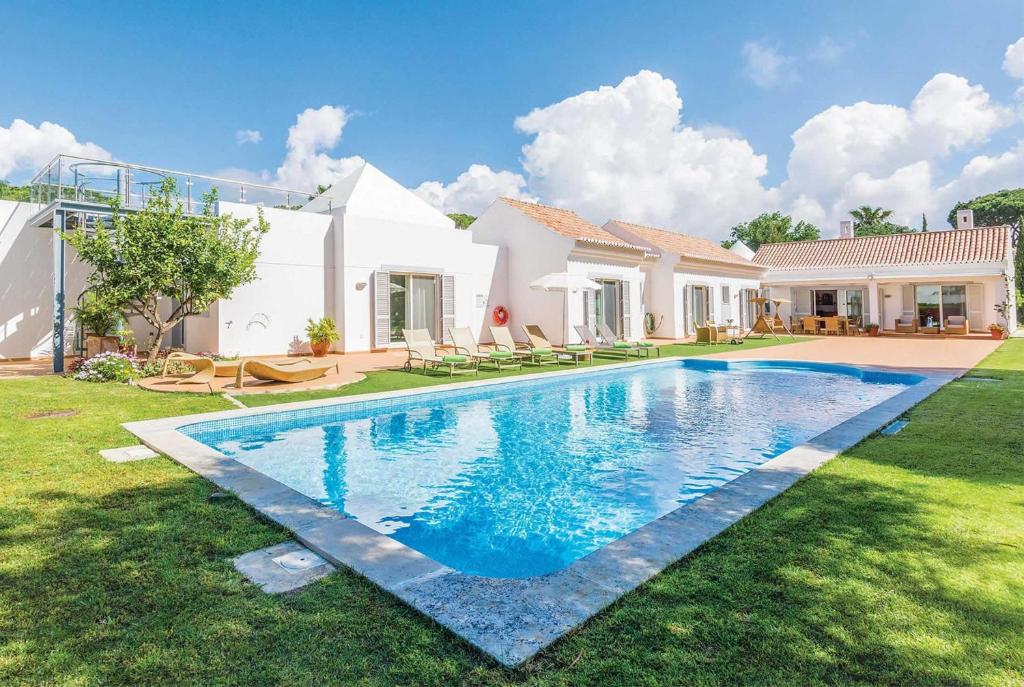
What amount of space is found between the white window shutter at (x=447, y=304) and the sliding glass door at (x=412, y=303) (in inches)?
11.0

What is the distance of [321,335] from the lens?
50.2 feet

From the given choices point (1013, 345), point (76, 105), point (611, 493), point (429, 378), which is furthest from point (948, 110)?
point (76, 105)

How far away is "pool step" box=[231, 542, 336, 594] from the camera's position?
9.38ft

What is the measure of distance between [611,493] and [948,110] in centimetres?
2022

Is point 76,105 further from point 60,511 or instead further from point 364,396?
point 60,511

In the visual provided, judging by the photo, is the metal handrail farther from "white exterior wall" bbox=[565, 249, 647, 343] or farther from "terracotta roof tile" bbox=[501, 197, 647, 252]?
"white exterior wall" bbox=[565, 249, 647, 343]

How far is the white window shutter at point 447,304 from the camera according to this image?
18.3m

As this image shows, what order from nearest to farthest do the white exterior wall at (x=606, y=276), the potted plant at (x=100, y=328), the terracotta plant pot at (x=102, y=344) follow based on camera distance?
the potted plant at (x=100, y=328)
the terracotta plant pot at (x=102, y=344)
the white exterior wall at (x=606, y=276)

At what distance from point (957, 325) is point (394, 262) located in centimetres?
2650

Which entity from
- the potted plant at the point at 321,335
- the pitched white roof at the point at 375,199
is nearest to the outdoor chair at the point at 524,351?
the potted plant at the point at 321,335

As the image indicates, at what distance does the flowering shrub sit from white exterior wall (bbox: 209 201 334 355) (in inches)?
123

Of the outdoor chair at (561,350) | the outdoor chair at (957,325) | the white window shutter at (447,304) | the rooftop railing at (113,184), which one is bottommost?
the outdoor chair at (561,350)

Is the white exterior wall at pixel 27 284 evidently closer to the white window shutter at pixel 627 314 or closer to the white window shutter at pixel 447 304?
the white window shutter at pixel 447 304

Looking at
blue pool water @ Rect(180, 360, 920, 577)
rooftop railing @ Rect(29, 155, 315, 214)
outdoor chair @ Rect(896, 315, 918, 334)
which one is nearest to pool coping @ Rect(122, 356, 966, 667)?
blue pool water @ Rect(180, 360, 920, 577)
